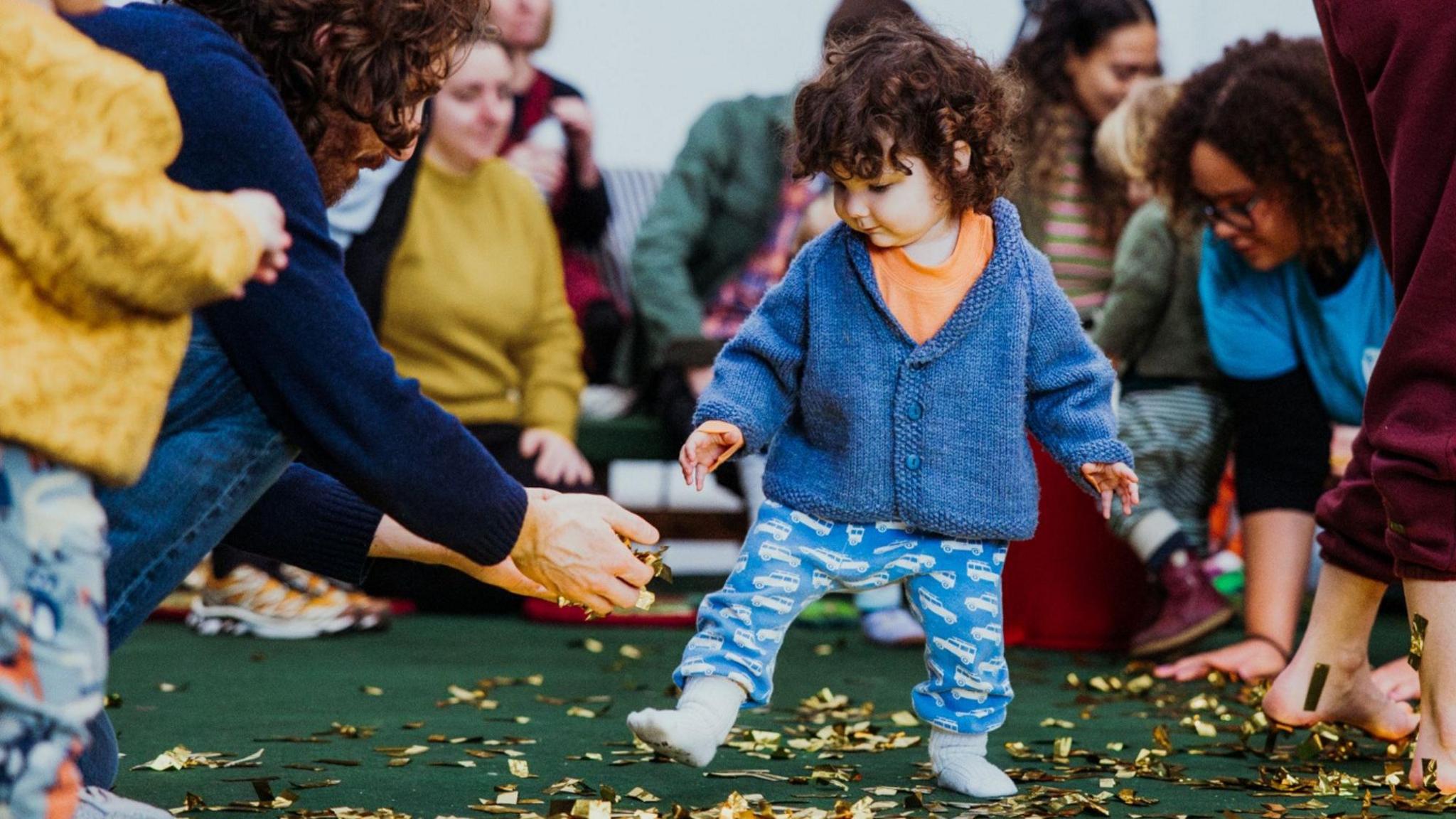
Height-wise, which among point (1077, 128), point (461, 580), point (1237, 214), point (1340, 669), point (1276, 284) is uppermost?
point (1077, 128)

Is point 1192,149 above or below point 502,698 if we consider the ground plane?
above

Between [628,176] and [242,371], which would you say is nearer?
[242,371]

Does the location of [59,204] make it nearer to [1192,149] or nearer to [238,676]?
[238,676]

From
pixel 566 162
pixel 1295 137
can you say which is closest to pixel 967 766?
pixel 1295 137

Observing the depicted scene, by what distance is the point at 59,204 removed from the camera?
1161mm

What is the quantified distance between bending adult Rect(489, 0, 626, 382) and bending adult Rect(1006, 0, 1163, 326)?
3.89 ft

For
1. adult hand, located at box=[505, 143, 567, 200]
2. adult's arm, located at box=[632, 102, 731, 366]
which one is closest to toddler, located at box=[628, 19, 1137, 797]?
adult's arm, located at box=[632, 102, 731, 366]

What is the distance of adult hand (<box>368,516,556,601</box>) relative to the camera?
1.66 metres

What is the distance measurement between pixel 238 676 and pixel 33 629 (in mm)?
1501

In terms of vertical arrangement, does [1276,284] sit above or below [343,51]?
below

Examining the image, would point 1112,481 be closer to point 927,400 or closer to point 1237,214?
point 927,400

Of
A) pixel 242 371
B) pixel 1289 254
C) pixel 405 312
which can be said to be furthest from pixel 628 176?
pixel 242 371

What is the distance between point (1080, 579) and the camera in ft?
10.7

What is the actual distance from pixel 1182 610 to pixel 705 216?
176 centimetres
